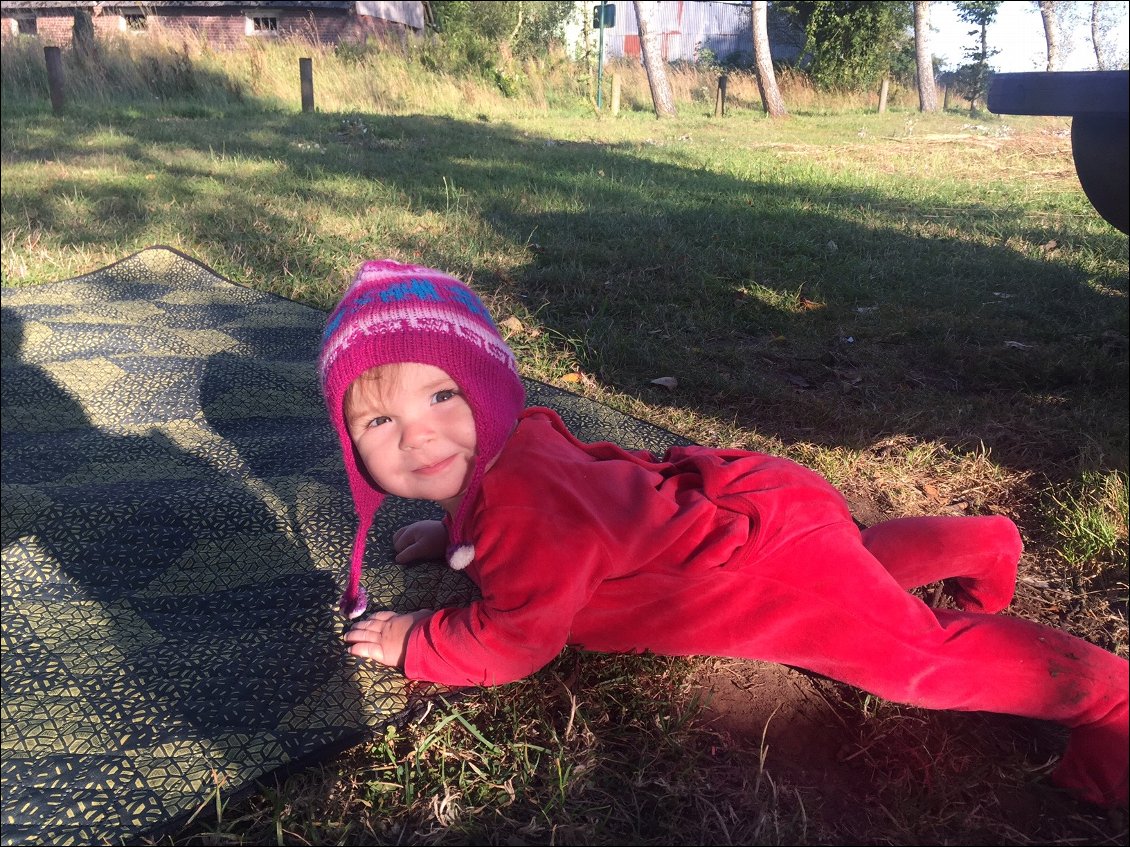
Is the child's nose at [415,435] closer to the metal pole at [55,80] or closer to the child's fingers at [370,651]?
the child's fingers at [370,651]

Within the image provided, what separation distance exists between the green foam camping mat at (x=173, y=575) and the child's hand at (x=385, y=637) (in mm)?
41

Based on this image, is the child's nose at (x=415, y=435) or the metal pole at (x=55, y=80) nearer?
the child's nose at (x=415, y=435)

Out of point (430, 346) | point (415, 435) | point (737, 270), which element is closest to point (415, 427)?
point (415, 435)

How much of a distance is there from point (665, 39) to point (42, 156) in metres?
33.0

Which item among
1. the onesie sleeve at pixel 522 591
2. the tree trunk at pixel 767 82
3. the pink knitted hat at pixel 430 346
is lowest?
the onesie sleeve at pixel 522 591

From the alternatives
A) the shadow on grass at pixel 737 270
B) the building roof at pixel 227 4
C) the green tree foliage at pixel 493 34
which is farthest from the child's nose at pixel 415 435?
the building roof at pixel 227 4

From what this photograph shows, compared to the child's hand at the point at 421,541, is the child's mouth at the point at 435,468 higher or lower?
higher

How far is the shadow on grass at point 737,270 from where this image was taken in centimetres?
328

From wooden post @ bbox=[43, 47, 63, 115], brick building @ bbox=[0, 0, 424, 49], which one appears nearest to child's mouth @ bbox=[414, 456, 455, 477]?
wooden post @ bbox=[43, 47, 63, 115]

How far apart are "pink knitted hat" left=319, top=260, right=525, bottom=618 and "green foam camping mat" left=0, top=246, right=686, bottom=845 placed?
0.55 m

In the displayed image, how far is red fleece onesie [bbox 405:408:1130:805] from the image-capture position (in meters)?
1.60

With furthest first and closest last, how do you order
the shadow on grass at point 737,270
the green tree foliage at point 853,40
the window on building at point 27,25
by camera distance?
the window on building at point 27,25 → the green tree foliage at point 853,40 → the shadow on grass at point 737,270

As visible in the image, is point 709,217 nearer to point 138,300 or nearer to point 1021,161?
point 138,300

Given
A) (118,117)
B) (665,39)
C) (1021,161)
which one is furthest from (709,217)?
(665,39)
